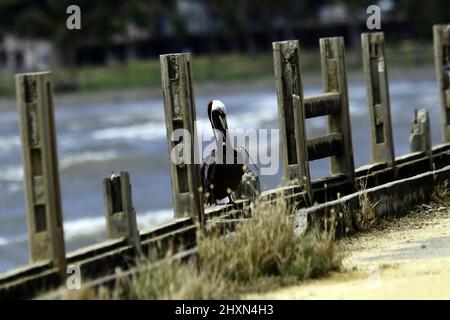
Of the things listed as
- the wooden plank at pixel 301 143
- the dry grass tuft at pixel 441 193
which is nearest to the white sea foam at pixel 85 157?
the dry grass tuft at pixel 441 193

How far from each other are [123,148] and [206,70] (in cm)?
4130

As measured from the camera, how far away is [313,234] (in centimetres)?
1199

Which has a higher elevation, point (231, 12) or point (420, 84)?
point (231, 12)

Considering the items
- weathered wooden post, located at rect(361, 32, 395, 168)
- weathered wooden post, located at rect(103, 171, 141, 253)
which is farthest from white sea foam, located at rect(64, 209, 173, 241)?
weathered wooden post, located at rect(103, 171, 141, 253)

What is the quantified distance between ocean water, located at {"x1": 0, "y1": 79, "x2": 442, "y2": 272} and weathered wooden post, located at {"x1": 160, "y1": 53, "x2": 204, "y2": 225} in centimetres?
114

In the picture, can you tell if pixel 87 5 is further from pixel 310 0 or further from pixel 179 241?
pixel 179 241

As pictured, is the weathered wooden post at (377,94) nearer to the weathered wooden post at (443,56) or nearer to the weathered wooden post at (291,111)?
the weathered wooden post at (443,56)

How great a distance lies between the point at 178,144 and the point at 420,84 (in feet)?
219

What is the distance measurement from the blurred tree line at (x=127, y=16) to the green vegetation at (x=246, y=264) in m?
75.3

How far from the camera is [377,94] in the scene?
16.8 metres

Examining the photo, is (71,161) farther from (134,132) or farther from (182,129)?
(182,129)

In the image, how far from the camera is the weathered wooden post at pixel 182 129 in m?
12.5

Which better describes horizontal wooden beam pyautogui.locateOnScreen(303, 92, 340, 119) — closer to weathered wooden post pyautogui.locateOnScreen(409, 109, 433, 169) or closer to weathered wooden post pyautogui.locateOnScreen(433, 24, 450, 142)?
weathered wooden post pyautogui.locateOnScreen(409, 109, 433, 169)

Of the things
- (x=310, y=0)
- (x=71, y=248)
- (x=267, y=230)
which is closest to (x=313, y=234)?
(x=267, y=230)
